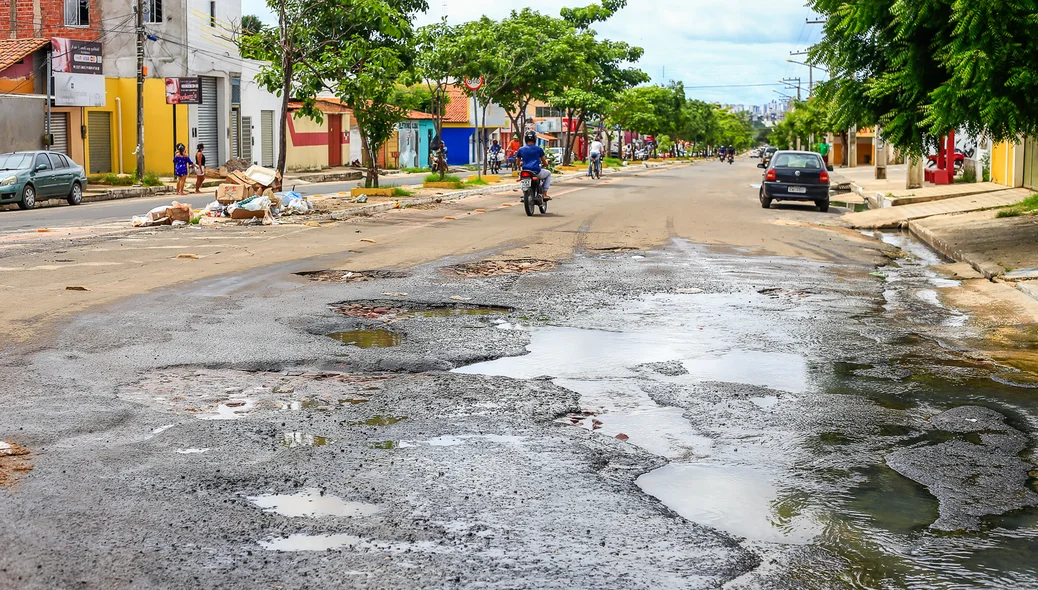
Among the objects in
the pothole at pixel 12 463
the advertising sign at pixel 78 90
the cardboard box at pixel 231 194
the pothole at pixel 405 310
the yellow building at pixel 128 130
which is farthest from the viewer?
the yellow building at pixel 128 130

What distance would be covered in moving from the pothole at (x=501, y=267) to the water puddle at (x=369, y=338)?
3809 mm

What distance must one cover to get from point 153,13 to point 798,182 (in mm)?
29517

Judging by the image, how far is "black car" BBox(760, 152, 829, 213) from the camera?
2642 centimetres

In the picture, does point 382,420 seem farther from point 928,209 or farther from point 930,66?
point 928,209

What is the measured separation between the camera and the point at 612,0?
5497 centimetres

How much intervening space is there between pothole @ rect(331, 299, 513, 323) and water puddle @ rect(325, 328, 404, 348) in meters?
0.56

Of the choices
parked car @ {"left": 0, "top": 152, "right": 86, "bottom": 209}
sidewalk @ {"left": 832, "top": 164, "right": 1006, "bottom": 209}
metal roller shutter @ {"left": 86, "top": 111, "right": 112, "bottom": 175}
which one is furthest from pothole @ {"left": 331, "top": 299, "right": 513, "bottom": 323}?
metal roller shutter @ {"left": 86, "top": 111, "right": 112, "bottom": 175}

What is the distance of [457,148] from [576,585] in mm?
75105

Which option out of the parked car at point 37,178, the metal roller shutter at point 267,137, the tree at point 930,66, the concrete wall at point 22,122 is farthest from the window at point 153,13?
the tree at point 930,66

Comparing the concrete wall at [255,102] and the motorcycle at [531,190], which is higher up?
the concrete wall at [255,102]

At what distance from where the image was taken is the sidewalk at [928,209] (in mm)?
22531

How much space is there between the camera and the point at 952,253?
16250mm

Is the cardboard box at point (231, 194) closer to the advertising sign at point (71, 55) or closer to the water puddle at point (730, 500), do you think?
the water puddle at point (730, 500)

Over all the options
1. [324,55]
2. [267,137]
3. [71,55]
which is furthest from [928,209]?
[267,137]
